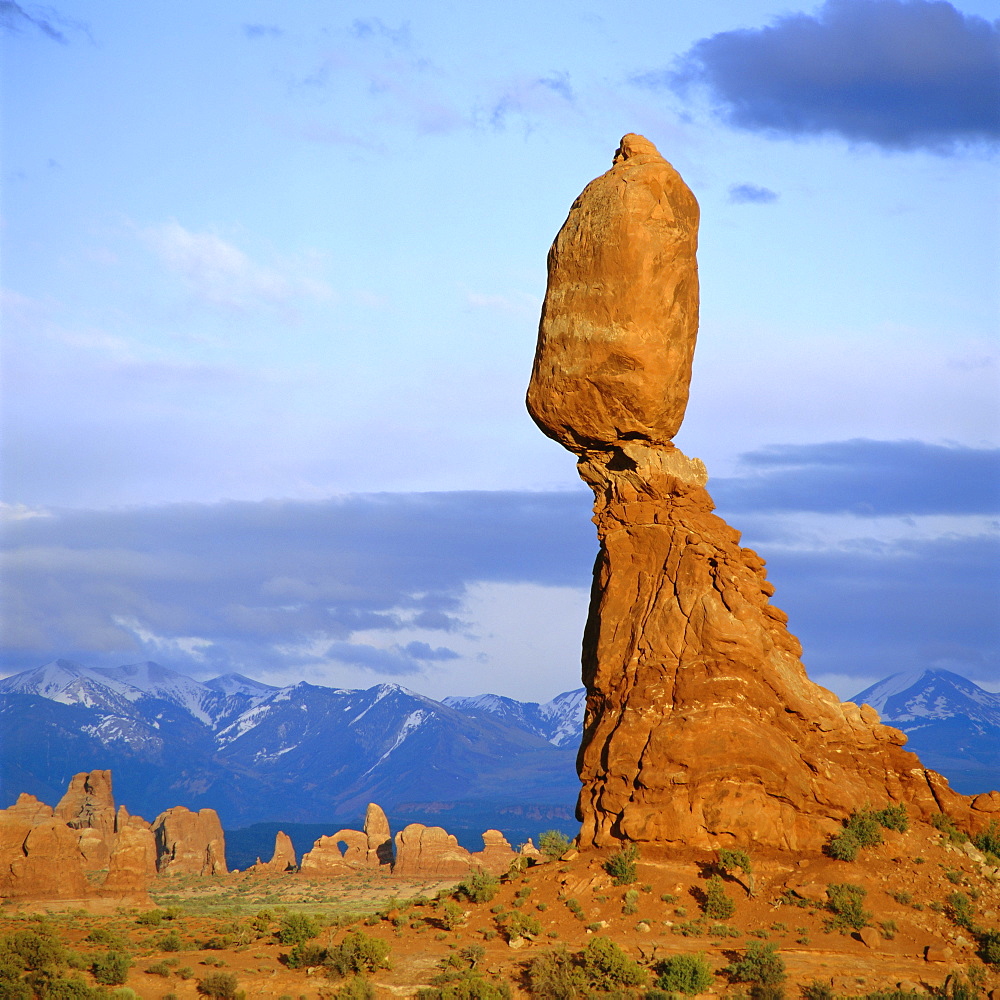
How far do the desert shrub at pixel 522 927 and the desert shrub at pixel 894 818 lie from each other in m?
7.77

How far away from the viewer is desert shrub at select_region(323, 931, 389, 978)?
2559 centimetres

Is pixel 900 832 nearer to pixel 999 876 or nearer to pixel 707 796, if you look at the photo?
pixel 999 876

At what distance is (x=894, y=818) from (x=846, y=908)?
9.50ft

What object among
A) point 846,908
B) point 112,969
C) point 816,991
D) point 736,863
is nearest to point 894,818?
point 846,908

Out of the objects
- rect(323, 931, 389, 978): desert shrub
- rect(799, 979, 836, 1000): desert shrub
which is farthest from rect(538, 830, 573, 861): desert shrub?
rect(799, 979, 836, 1000): desert shrub

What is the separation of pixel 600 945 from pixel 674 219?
54.6 ft

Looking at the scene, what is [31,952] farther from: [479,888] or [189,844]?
[189,844]

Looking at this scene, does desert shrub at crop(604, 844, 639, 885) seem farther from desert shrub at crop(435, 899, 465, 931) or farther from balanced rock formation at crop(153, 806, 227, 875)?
balanced rock formation at crop(153, 806, 227, 875)

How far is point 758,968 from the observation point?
22703mm

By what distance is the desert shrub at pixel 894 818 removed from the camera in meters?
26.4

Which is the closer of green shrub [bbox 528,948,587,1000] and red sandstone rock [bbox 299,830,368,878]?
green shrub [bbox 528,948,587,1000]

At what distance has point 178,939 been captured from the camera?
98.9 feet

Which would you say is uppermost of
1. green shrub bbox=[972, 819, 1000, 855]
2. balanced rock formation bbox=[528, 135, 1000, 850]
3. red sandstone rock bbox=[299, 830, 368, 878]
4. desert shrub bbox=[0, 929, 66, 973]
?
balanced rock formation bbox=[528, 135, 1000, 850]

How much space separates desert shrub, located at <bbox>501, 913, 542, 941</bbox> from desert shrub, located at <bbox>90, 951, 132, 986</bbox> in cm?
841
